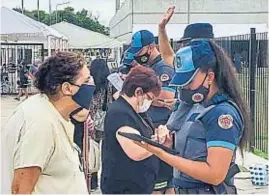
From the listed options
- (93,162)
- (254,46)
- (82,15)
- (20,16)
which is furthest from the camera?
(82,15)

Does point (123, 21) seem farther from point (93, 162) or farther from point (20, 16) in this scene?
point (93, 162)

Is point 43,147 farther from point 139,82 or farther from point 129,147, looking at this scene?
point 139,82

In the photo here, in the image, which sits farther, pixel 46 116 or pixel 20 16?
pixel 20 16

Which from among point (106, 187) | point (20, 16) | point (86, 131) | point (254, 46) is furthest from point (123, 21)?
point (106, 187)

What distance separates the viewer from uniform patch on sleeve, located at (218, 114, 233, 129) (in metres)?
3.18

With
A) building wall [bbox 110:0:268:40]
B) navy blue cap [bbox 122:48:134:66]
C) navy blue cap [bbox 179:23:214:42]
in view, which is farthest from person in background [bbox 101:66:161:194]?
building wall [bbox 110:0:268:40]

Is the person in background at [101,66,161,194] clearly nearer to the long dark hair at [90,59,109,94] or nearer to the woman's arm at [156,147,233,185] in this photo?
the woman's arm at [156,147,233,185]

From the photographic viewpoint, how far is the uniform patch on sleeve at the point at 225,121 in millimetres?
3183

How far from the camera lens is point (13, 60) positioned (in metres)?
33.3

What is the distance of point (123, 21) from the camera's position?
3784 centimetres

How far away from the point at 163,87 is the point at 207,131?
7.18 feet

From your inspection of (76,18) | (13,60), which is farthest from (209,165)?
(76,18)

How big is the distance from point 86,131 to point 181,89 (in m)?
3.40

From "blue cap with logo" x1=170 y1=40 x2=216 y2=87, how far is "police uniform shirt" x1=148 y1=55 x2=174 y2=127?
1.78 meters
